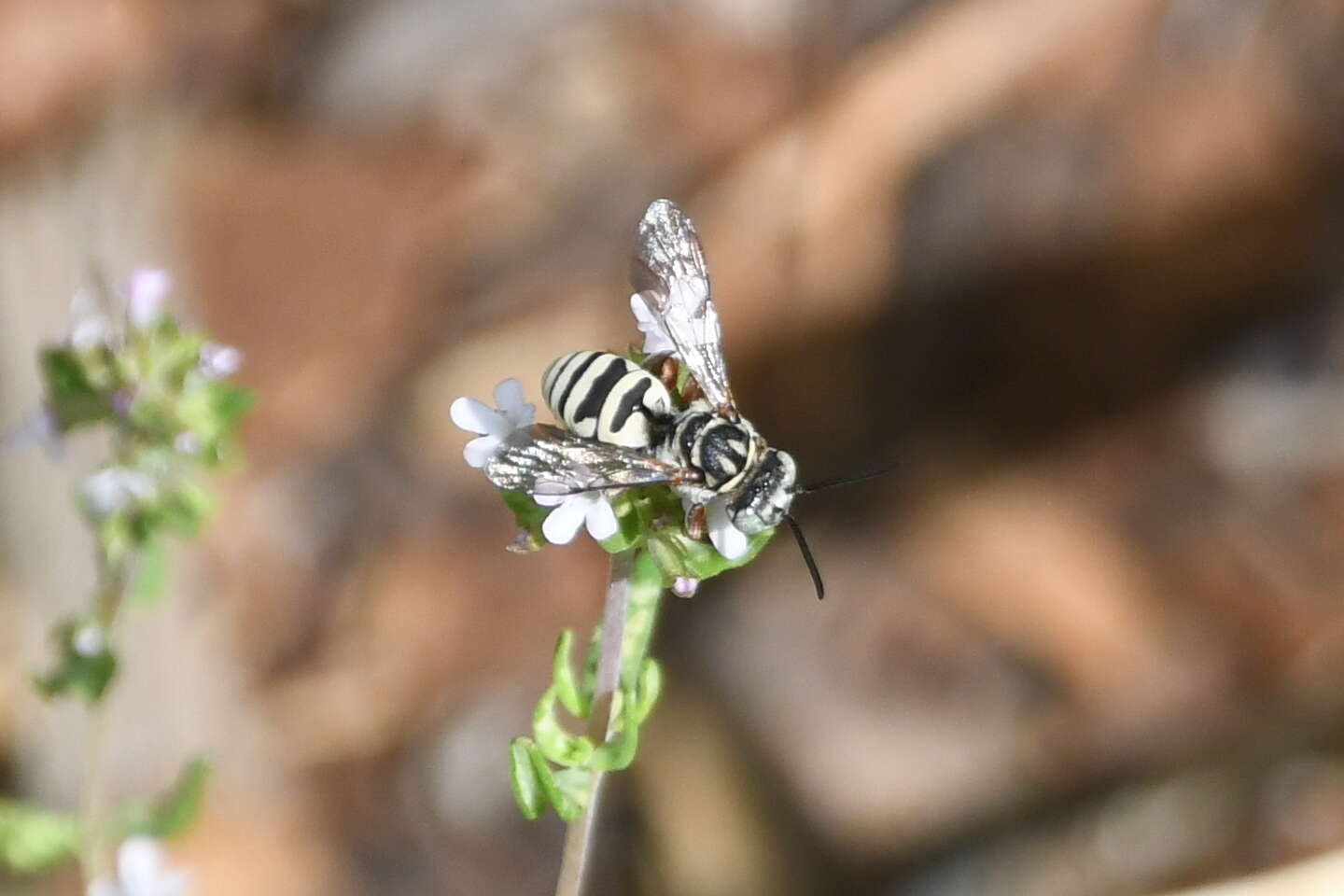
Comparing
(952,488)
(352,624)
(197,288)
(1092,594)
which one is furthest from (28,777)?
(1092,594)

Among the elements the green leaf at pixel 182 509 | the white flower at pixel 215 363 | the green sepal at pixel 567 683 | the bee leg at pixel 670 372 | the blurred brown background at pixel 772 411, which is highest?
the blurred brown background at pixel 772 411

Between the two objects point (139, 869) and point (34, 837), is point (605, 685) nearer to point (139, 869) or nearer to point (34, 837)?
point (139, 869)

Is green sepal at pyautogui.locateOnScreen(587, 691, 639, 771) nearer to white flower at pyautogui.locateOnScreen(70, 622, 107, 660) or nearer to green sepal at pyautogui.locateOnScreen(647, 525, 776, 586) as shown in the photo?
green sepal at pyautogui.locateOnScreen(647, 525, 776, 586)

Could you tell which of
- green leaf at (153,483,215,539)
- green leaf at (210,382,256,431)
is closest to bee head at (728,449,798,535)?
green leaf at (210,382,256,431)

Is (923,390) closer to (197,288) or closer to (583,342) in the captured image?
(583,342)

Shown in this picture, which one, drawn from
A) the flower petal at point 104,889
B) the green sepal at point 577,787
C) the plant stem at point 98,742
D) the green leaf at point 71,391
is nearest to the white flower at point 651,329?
the green sepal at point 577,787

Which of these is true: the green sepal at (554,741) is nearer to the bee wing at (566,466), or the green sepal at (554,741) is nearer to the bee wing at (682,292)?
the bee wing at (566,466)

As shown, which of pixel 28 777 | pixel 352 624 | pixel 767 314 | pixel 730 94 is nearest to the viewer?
pixel 28 777
